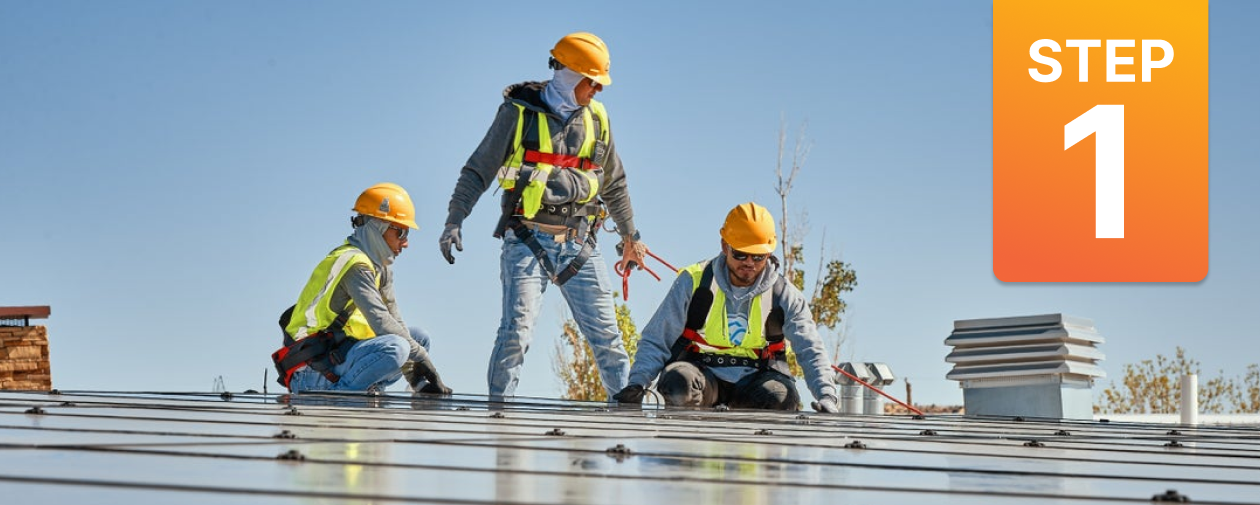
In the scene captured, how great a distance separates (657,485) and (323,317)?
644 centimetres

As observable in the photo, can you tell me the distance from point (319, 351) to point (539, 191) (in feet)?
5.54

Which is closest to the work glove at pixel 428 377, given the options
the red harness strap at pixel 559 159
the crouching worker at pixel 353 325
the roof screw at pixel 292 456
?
the crouching worker at pixel 353 325

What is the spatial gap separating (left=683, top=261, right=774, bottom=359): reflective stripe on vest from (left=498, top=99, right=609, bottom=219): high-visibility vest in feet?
3.29

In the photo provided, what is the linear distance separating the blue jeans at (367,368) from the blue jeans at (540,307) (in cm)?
61

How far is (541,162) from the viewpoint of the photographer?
995 cm

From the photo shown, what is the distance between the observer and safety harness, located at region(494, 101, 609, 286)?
32.3 feet

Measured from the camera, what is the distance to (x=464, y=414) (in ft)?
24.0

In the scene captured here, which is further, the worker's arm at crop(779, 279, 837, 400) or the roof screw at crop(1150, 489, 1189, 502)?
the worker's arm at crop(779, 279, 837, 400)

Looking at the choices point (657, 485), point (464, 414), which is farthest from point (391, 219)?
point (657, 485)

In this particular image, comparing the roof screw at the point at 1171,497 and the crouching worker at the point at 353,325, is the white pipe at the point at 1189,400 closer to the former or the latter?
the crouching worker at the point at 353,325

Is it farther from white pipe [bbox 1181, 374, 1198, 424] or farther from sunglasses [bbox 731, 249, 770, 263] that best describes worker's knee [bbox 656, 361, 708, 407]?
white pipe [bbox 1181, 374, 1198, 424]

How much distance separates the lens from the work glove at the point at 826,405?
9.61 meters

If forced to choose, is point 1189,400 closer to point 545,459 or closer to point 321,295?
point 321,295

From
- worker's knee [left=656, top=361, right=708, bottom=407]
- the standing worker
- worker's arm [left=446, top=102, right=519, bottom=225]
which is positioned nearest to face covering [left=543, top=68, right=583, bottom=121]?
the standing worker
